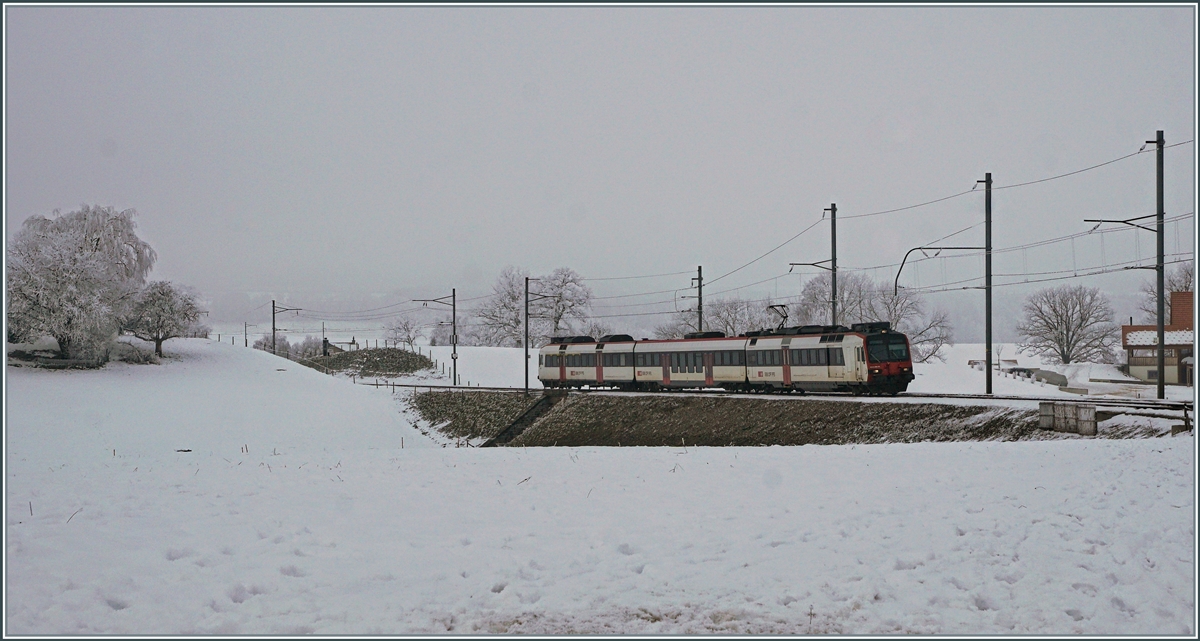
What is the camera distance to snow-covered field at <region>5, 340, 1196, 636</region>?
707 cm

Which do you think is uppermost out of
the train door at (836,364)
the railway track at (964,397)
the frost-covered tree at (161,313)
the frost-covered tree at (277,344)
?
the frost-covered tree at (161,313)

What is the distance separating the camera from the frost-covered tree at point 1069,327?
79.0 metres

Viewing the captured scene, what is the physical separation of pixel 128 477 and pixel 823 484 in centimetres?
1112

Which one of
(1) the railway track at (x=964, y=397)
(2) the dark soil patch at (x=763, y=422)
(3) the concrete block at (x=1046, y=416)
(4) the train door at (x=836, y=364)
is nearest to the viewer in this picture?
(3) the concrete block at (x=1046, y=416)

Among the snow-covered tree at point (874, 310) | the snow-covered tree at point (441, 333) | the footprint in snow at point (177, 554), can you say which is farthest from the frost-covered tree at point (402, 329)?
the footprint in snow at point (177, 554)

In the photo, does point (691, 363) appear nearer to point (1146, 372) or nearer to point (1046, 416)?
point (1046, 416)

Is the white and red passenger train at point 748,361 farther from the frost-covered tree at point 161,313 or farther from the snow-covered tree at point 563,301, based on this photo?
the snow-covered tree at point 563,301

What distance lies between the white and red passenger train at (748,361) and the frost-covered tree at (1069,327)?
193 feet

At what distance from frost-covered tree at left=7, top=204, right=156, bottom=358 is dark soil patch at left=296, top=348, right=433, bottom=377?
84.6 feet

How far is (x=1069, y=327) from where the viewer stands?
80.1 metres

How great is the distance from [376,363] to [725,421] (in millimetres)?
52598

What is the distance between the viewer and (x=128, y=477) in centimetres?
1256

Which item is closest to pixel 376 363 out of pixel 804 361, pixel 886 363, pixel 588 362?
pixel 588 362

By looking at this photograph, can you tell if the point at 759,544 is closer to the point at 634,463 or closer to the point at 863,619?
the point at 863,619
